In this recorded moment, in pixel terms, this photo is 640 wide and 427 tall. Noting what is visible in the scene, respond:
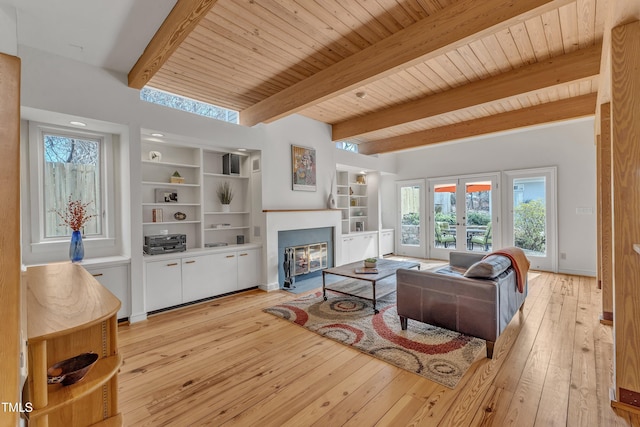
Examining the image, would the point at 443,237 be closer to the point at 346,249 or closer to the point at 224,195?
the point at 346,249

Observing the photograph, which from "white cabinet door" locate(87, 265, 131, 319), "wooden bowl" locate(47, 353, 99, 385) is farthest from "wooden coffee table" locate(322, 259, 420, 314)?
"wooden bowl" locate(47, 353, 99, 385)

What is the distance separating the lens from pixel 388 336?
2838mm

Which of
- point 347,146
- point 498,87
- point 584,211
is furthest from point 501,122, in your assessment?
point 347,146

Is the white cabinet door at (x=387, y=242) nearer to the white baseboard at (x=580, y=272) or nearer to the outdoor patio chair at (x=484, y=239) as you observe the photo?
the outdoor patio chair at (x=484, y=239)

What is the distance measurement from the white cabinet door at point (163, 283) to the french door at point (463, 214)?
→ 5775 mm

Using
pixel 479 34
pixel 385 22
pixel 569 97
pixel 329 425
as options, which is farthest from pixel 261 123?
pixel 569 97

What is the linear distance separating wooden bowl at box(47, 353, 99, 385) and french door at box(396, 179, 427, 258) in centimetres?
703

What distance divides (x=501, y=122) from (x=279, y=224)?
4.02 metres

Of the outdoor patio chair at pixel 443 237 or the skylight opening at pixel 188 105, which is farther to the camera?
the outdoor patio chair at pixel 443 237

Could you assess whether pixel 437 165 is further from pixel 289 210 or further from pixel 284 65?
pixel 284 65

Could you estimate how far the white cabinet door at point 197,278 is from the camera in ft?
12.3

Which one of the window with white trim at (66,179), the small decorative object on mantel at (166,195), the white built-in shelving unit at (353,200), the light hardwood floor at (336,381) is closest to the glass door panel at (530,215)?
the light hardwood floor at (336,381)

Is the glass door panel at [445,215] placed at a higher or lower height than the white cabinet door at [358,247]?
higher

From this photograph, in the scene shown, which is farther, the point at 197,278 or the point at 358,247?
the point at 358,247
